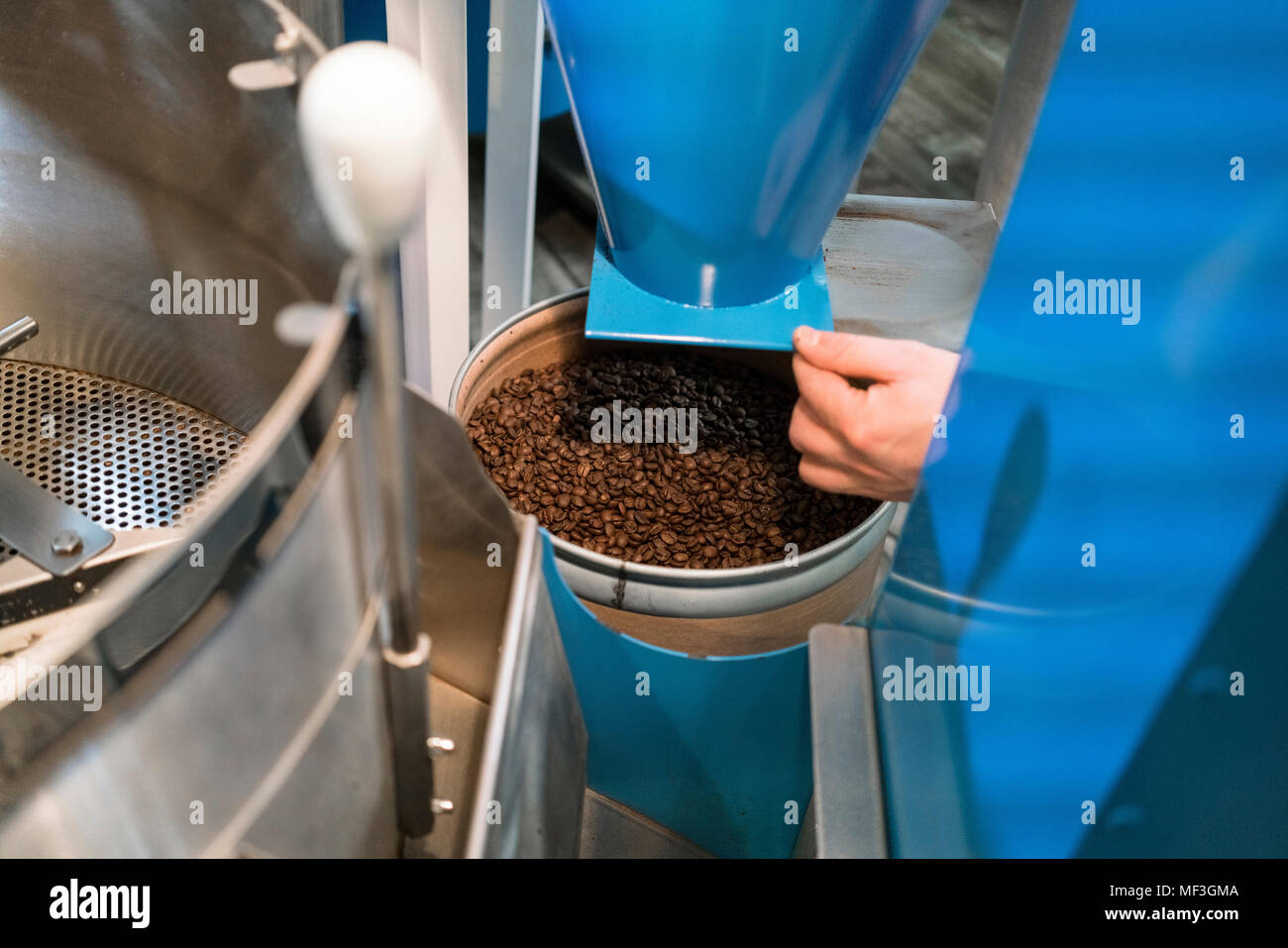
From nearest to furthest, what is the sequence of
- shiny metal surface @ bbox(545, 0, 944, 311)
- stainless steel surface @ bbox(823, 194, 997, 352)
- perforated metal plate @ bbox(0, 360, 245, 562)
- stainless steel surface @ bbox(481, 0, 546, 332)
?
shiny metal surface @ bbox(545, 0, 944, 311), perforated metal plate @ bbox(0, 360, 245, 562), stainless steel surface @ bbox(823, 194, 997, 352), stainless steel surface @ bbox(481, 0, 546, 332)

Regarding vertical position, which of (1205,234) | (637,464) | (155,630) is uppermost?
(637,464)

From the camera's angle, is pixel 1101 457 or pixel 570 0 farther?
pixel 570 0

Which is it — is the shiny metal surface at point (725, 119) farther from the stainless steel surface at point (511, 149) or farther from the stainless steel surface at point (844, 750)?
the stainless steel surface at point (511, 149)

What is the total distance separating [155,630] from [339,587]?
0.06 m

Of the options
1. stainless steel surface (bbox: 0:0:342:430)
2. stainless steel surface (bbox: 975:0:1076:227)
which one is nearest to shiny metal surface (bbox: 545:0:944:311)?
stainless steel surface (bbox: 0:0:342:430)

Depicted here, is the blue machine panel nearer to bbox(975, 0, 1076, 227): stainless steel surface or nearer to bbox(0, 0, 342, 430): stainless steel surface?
bbox(0, 0, 342, 430): stainless steel surface

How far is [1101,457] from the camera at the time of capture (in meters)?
0.42

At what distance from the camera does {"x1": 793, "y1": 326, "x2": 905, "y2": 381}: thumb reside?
0.80 m

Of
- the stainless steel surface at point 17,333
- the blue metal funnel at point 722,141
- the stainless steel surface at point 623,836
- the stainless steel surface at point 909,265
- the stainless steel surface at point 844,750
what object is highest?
the stainless steel surface at point 909,265

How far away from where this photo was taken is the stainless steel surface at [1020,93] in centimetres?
127

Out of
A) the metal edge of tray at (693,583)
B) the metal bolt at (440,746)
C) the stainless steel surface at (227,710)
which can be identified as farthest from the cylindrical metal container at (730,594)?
the stainless steel surface at (227,710)

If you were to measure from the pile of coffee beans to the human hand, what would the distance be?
0.19 metres
